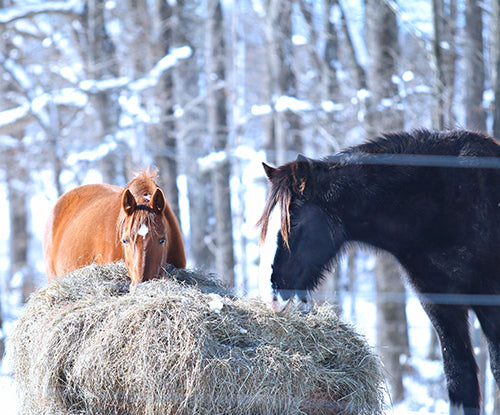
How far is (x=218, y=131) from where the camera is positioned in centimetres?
1105

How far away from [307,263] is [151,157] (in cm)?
710

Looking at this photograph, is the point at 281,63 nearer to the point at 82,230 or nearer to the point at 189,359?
the point at 82,230

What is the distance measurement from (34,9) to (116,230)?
626 centimetres

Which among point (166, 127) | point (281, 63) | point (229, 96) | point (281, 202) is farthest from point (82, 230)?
point (229, 96)

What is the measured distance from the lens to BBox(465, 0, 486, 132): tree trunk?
6.51 metres

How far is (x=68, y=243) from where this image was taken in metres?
4.64

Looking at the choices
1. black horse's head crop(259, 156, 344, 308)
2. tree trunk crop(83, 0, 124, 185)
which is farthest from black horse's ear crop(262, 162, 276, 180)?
tree trunk crop(83, 0, 124, 185)

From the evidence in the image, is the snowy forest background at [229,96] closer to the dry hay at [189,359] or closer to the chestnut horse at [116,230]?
the chestnut horse at [116,230]

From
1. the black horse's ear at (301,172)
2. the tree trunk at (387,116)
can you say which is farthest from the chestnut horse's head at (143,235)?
the tree trunk at (387,116)

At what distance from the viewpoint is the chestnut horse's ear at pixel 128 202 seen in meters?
3.65

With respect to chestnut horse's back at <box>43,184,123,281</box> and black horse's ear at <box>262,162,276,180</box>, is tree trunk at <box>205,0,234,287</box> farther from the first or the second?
black horse's ear at <box>262,162,276,180</box>

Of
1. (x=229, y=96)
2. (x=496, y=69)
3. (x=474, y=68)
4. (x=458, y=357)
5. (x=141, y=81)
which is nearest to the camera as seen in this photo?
(x=458, y=357)

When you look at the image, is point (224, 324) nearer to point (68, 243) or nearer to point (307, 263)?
point (307, 263)

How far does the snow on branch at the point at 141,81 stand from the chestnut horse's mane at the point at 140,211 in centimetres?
572
